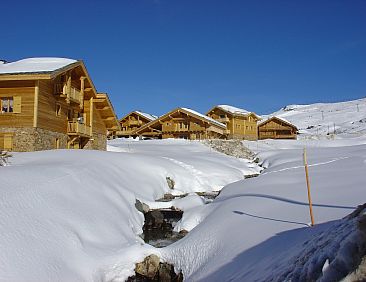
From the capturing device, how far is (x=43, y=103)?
22062 mm

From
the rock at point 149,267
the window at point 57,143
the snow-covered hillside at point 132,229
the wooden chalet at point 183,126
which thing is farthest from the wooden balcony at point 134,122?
the rock at point 149,267

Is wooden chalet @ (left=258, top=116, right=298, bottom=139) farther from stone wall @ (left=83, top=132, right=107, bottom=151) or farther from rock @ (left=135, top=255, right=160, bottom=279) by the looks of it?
rock @ (left=135, top=255, right=160, bottom=279)

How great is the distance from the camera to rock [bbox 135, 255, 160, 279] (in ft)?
29.0

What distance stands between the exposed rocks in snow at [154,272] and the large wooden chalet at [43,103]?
1493 cm

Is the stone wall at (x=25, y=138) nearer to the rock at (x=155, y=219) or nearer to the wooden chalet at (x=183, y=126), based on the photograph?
the rock at (x=155, y=219)

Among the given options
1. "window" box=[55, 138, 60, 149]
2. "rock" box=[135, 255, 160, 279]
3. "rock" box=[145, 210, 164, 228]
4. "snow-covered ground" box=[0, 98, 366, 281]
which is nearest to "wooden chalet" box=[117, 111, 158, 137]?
"window" box=[55, 138, 60, 149]

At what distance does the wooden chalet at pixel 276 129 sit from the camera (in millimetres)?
64875

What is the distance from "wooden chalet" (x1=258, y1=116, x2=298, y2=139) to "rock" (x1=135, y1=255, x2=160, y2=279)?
2343 inches

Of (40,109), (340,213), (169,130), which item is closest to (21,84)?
(40,109)

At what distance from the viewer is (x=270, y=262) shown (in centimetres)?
541

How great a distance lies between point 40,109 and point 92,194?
11.7 meters

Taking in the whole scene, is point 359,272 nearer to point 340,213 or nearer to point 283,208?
point 340,213

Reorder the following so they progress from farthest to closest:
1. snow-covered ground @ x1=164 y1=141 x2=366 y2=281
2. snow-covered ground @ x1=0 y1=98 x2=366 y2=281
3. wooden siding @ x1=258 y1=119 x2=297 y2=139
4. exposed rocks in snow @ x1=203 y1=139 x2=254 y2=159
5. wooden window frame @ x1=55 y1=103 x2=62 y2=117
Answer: wooden siding @ x1=258 y1=119 x2=297 y2=139 → exposed rocks in snow @ x1=203 y1=139 x2=254 y2=159 → wooden window frame @ x1=55 y1=103 x2=62 y2=117 → snow-covered ground @ x1=164 y1=141 x2=366 y2=281 → snow-covered ground @ x1=0 y1=98 x2=366 y2=281

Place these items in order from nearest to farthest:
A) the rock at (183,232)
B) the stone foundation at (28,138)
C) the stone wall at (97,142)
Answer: the rock at (183,232), the stone foundation at (28,138), the stone wall at (97,142)
